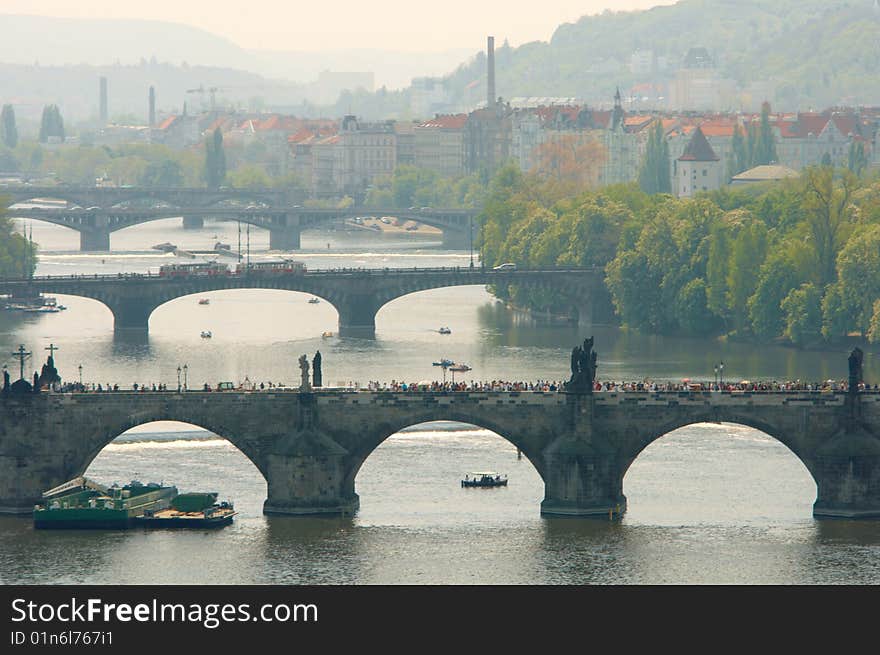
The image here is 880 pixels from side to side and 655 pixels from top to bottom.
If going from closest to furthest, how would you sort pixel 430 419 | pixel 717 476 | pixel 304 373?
pixel 304 373
pixel 430 419
pixel 717 476

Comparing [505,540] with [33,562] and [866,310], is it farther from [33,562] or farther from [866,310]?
[866,310]

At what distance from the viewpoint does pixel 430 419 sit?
441 ft

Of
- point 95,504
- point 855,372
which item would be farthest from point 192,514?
point 855,372

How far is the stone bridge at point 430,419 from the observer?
132875 mm

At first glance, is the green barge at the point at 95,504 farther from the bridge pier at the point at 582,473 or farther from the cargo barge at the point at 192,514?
the bridge pier at the point at 582,473

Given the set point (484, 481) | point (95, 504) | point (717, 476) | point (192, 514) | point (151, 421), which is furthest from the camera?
point (717, 476)

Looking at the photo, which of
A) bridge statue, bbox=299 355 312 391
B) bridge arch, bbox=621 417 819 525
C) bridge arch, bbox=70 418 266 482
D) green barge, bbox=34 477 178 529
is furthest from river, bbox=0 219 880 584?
bridge statue, bbox=299 355 312 391

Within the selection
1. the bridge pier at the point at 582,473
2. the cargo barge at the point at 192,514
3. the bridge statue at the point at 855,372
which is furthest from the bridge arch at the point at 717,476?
the cargo barge at the point at 192,514

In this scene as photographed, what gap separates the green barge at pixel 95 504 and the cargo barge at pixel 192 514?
0.61m

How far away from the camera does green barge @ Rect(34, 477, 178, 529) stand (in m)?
131

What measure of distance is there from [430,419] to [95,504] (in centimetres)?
1668

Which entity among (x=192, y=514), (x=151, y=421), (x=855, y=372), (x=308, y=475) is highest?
(x=855, y=372)

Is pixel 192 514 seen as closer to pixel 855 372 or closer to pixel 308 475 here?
pixel 308 475
